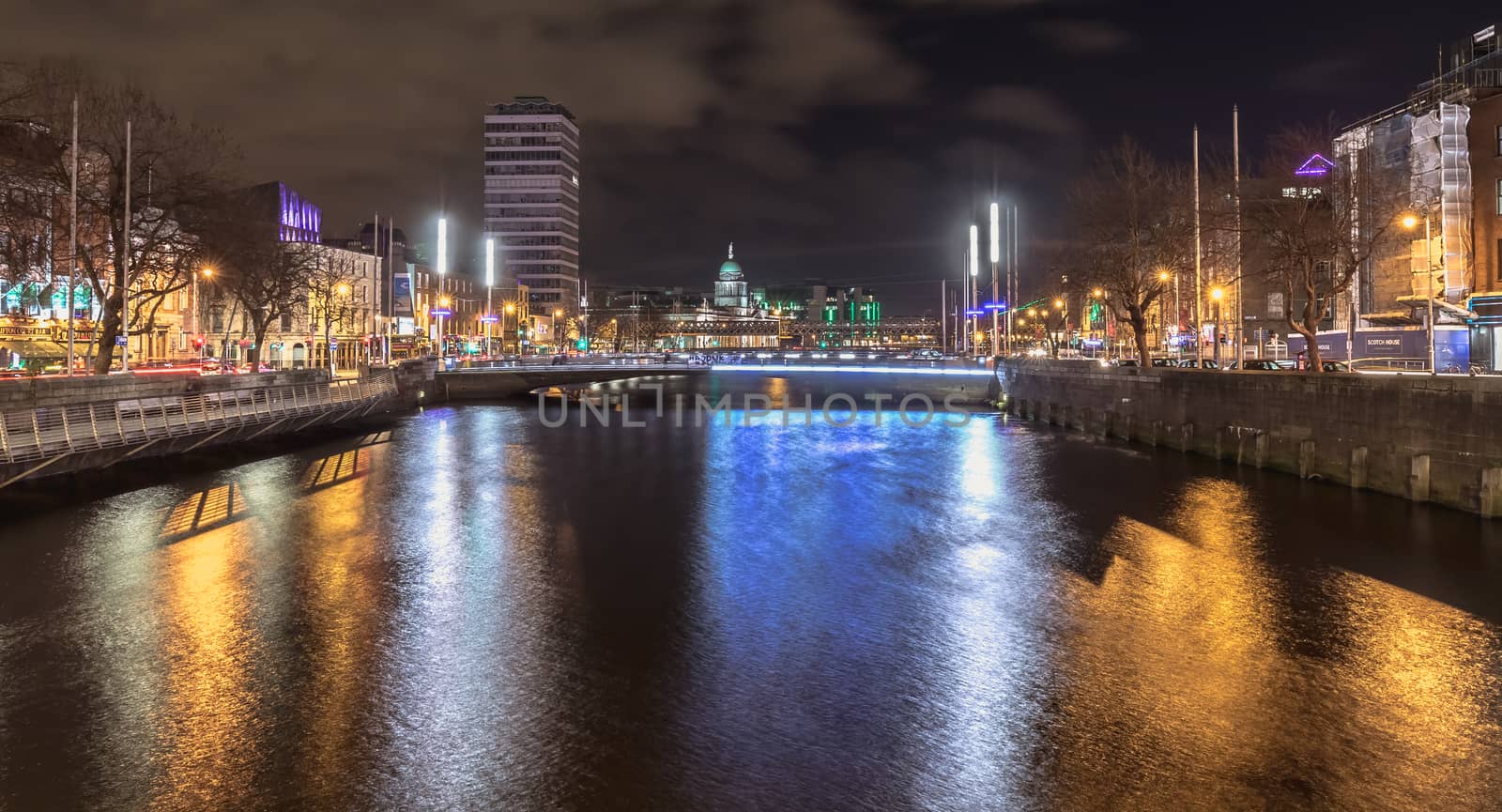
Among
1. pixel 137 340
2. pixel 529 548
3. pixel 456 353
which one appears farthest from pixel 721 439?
pixel 456 353

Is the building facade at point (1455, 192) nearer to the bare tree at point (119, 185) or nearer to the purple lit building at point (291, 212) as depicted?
the bare tree at point (119, 185)

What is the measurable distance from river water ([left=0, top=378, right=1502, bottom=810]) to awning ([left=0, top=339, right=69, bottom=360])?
3255 centimetres

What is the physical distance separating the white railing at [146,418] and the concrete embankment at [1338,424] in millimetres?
34696

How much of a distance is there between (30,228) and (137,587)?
24728mm

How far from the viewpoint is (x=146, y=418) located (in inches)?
1265

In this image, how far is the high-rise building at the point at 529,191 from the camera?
605 ft

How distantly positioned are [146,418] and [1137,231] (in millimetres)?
48733

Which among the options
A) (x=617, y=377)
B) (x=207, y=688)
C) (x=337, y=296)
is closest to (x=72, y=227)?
(x=207, y=688)

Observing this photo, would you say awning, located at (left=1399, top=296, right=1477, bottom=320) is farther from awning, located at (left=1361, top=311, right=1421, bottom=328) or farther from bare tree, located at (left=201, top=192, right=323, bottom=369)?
bare tree, located at (left=201, top=192, right=323, bottom=369)

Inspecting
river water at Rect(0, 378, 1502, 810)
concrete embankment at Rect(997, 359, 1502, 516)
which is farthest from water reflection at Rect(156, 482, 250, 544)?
concrete embankment at Rect(997, 359, 1502, 516)

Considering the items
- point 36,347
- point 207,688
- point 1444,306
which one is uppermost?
point 1444,306

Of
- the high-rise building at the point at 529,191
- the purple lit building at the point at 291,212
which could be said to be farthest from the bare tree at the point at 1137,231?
the high-rise building at the point at 529,191

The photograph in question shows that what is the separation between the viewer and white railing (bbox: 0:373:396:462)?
2528 cm

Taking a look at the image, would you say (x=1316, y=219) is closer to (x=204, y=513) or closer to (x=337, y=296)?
(x=204, y=513)
